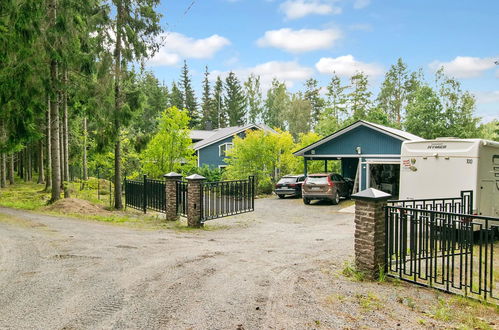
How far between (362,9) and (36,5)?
→ 15.7m

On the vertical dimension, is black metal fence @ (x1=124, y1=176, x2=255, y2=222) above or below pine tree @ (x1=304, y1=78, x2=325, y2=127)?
below

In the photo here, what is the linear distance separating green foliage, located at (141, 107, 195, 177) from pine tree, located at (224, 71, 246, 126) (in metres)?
43.0

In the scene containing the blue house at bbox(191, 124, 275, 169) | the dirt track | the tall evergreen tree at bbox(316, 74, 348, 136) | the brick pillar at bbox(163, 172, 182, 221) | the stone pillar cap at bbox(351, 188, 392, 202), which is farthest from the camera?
the tall evergreen tree at bbox(316, 74, 348, 136)

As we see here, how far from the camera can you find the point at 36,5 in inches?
467

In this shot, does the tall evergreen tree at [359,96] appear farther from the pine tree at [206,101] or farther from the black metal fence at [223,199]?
the black metal fence at [223,199]

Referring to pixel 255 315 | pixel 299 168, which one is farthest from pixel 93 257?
pixel 299 168

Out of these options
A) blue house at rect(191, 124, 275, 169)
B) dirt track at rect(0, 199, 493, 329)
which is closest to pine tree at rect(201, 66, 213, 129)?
blue house at rect(191, 124, 275, 169)

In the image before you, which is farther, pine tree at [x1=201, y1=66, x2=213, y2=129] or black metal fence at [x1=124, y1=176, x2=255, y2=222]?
pine tree at [x1=201, y1=66, x2=213, y2=129]

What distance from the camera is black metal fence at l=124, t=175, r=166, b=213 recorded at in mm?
14125

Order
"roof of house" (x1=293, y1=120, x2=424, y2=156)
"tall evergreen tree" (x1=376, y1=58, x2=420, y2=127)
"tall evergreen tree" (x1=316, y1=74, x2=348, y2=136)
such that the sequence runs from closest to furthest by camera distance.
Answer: "roof of house" (x1=293, y1=120, x2=424, y2=156)
"tall evergreen tree" (x1=316, y1=74, x2=348, y2=136)
"tall evergreen tree" (x1=376, y1=58, x2=420, y2=127)

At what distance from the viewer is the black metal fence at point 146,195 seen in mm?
14125

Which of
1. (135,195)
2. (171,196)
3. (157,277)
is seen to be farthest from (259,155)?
(157,277)

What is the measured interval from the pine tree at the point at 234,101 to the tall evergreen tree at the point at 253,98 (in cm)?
131

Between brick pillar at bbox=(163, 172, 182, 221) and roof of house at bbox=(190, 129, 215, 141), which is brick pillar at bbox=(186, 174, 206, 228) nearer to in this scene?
brick pillar at bbox=(163, 172, 182, 221)
